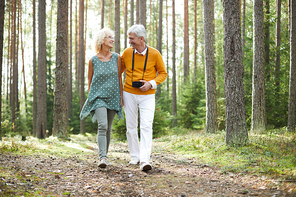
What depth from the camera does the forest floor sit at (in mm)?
3084

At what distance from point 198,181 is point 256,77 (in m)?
6.76

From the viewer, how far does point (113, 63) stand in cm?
457

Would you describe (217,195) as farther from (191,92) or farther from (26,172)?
(191,92)

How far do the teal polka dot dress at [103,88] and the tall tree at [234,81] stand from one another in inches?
113

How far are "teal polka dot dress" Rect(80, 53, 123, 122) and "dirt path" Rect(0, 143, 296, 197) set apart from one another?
1027mm

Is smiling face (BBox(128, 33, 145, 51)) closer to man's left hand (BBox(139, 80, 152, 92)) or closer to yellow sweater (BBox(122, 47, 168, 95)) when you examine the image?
yellow sweater (BBox(122, 47, 168, 95))

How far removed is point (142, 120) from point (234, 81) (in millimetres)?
2691

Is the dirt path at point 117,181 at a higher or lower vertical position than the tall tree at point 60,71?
lower

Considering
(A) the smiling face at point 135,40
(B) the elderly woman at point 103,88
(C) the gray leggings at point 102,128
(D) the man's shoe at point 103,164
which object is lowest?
(D) the man's shoe at point 103,164

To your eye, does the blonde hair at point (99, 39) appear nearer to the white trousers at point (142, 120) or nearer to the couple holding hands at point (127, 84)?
the couple holding hands at point (127, 84)

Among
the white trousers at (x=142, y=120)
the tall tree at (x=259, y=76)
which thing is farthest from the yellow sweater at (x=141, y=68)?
the tall tree at (x=259, y=76)

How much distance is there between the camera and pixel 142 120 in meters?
4.46

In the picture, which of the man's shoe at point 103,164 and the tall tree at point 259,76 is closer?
the man's shoe at point 103,164

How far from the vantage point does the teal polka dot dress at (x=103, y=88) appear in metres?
4.42
